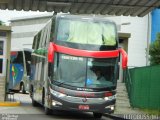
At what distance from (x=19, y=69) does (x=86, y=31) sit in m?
25.6

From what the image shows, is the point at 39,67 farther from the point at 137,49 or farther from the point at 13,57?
the point at 137,49

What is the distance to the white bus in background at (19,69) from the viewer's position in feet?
145

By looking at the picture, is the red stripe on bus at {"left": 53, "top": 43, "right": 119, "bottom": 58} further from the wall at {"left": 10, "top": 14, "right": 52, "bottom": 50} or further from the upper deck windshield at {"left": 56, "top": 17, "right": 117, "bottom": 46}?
the wall at {"left": 10, "top": 14, "right": 52, "bottom": 50}

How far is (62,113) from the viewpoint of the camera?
24.5 metres

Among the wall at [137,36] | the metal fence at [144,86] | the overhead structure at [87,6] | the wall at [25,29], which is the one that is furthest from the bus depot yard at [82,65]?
the wall at [25,29]

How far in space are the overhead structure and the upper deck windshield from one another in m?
2.89

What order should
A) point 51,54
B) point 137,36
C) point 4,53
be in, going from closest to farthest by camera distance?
point 51,54 < point 4,53 < point 137,36

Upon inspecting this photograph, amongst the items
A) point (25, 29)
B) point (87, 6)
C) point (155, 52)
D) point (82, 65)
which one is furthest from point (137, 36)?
point (82, 65)

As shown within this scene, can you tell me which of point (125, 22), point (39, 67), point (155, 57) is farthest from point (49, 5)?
point (125, 22)

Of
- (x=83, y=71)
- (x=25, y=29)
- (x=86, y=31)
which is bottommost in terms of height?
(x=83, y=71)

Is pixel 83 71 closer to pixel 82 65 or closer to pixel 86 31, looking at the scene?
pixel 82 65

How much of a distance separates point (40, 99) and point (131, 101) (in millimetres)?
6958

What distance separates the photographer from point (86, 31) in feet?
70.0

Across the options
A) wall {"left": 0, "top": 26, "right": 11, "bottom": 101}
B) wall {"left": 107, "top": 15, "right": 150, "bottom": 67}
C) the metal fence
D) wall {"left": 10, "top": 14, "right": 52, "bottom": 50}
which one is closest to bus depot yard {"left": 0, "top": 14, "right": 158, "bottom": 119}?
the metal fence
